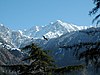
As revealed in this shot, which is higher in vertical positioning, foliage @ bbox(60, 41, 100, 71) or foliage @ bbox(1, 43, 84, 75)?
foliage @ bbox(1, 43, 84, 75)

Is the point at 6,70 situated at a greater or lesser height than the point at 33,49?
lesser

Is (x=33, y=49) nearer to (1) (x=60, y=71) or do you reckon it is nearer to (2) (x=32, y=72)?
(2) (x=32, y=72)

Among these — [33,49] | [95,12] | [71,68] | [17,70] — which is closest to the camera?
[95,12]

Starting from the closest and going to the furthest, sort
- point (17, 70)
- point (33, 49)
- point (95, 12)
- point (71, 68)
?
point (95, 12) → point (71, 68) → point (17, 70) → point (33, 49)

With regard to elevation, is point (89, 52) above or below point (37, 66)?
below

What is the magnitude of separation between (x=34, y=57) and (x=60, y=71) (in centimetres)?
325

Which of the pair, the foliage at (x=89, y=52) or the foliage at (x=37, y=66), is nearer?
the foliage at (x=89, y=52)

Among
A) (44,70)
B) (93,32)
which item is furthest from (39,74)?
(93,32)

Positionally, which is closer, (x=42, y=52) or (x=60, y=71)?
(x=60, y=71)

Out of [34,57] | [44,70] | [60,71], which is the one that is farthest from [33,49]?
[60,71]

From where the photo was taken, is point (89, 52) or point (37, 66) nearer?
point (89, 52)

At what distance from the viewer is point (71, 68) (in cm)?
1920

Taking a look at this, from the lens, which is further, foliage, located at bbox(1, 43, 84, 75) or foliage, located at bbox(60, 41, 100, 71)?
foliage, located at bbox(1, 43, 84, 75)

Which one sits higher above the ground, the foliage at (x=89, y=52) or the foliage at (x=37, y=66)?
the foliage at (x=37, y=66)
